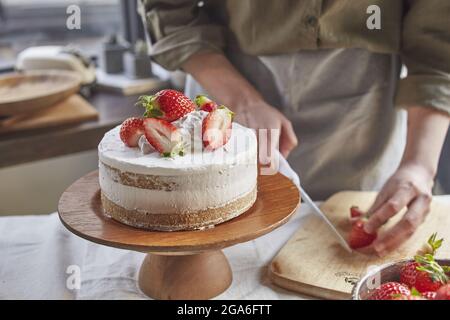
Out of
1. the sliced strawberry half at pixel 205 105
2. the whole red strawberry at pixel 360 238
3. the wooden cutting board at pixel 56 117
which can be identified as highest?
the sliced strawberry half at pixel 205 105

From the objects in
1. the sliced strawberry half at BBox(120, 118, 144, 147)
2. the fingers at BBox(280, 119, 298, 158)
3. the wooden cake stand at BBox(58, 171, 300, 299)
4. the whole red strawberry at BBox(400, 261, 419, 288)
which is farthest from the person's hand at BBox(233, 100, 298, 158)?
the whole red strawberry at BBox(400, 261, 419, 288)

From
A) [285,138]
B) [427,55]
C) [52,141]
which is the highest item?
[427,55]

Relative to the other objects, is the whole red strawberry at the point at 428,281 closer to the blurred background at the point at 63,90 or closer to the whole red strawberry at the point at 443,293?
the whole red strawberry at the point at 443,293

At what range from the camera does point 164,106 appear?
0.77 metres

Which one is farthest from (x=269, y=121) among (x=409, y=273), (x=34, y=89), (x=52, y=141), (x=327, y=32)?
(x=34, y=89)

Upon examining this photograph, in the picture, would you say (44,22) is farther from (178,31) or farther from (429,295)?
(429,295)

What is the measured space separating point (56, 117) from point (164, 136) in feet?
2.84

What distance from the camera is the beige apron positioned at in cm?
116

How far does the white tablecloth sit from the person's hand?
9cm

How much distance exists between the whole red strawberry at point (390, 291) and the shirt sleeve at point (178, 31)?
67 cm

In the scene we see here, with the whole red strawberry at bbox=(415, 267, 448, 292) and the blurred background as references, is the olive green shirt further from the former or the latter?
the whole red strawberry at bbox=(415, 267, 448, 292)

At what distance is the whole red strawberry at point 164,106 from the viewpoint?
77 cm

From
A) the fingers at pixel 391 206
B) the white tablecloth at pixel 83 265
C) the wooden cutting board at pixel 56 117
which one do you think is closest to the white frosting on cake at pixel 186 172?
the white tablecloth at pixel 83 265
